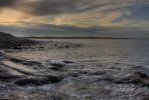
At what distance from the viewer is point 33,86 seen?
1684cm

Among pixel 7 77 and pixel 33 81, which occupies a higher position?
pixel 7 77

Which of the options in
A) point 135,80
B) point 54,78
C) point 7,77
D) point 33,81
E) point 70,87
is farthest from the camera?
point 54,78

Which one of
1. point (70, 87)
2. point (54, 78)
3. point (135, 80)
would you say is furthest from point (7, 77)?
point (135, 80)

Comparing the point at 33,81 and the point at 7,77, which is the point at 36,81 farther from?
the point at 7,77

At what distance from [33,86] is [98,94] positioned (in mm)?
4202

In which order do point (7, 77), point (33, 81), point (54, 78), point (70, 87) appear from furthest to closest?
point (54, 78)
point (7, 77)
point (33, 81)
point (70, 87)

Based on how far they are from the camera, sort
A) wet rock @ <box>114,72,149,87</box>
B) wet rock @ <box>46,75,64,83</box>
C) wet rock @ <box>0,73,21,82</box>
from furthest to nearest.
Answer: wet rock @ <box>46,75,64,83</box>
wet rock @ <box>114,72,149,87</box>
wet rock @ <box>0,73,21,82</box>

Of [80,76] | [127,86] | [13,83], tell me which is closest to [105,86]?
[127,86]

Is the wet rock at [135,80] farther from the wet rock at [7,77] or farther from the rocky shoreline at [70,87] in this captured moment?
the wet rock at [7,77]

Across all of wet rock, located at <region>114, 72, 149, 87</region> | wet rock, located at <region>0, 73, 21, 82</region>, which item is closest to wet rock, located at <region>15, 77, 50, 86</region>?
wet rock, located at <region>0, 73, 21, 82</region>

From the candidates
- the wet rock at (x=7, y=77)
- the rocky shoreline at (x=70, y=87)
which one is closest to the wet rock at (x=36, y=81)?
the rocky shoreline at (x=70, y=87)

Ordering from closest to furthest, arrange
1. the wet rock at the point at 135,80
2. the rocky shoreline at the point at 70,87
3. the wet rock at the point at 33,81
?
the rocky shoreline at the point at 70,87 < the wet rock at the point at 33,81 < the wet rock at the point at 135,80

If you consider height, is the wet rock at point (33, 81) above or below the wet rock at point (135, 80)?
above

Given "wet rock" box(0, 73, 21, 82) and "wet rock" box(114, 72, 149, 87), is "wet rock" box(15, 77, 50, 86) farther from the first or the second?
"wet rock" box(114, 72, 149, 87)
